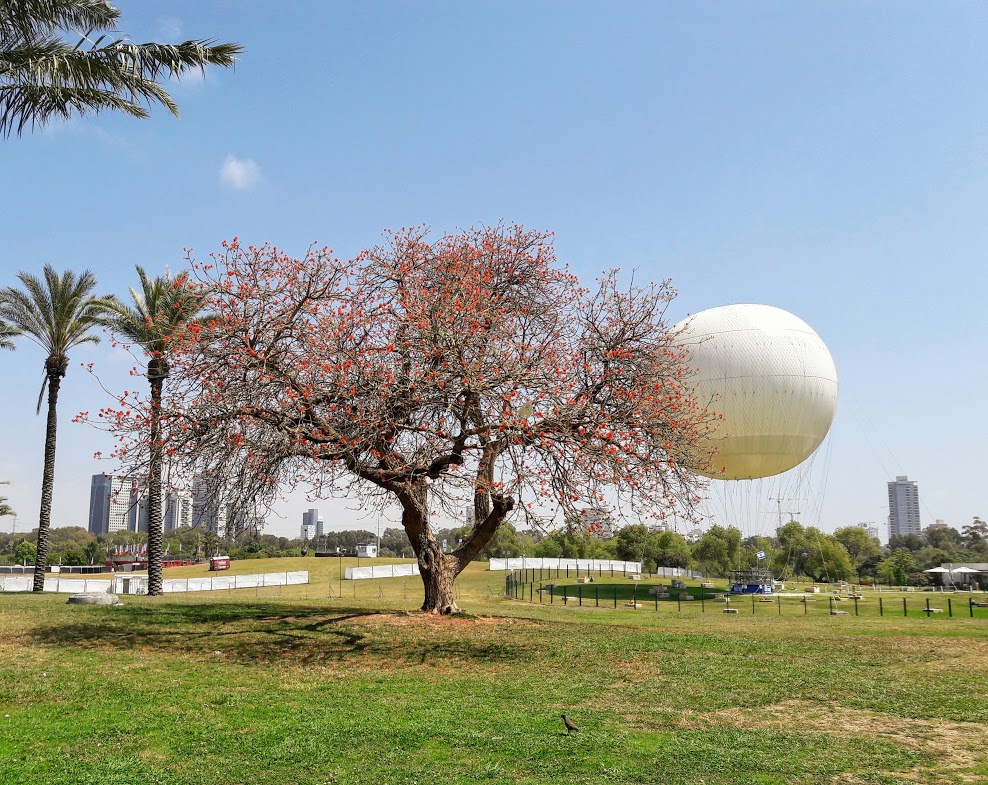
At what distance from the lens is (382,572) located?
64.2 m

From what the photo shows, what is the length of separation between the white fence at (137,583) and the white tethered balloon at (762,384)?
97.1 feet

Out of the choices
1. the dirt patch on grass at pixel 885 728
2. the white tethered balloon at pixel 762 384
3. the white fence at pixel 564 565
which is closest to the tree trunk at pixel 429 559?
the dirt patch on grass at pixel 885 728

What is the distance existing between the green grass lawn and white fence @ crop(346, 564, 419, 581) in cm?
4376

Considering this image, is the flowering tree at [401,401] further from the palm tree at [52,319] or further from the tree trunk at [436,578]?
the palm tree at [52,319]

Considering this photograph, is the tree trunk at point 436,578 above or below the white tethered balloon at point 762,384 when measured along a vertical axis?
below

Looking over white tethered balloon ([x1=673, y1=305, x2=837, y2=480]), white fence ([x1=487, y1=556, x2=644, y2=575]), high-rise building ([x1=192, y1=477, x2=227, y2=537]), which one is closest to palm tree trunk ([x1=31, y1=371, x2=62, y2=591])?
high-rise building ([x1=192, y1=477, x2=227, y2=537])

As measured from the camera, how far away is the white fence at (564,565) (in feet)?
233

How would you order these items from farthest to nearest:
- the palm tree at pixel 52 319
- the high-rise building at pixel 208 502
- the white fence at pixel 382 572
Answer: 1. the white fence at pixel 382 572
2. the palm tree at pixel 52 319
3. the high-rise building at pixel 208 502

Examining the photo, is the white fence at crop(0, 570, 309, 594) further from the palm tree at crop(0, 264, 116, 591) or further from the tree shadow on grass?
the tree shadow on grass

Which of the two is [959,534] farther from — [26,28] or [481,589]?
[26,28]

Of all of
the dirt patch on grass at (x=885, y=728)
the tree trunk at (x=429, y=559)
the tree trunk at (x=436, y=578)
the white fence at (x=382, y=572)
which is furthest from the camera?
the white fence at (x=382, y=572)

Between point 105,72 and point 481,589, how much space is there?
3815 cm

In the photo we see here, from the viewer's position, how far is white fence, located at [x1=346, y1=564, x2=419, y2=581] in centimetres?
6162

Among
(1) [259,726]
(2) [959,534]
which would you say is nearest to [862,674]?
(1) [259,726]
